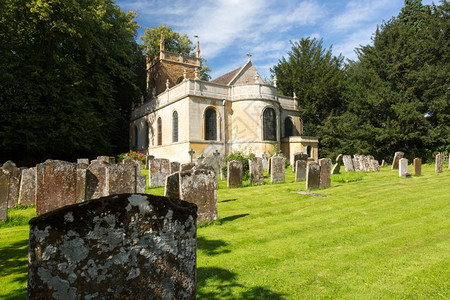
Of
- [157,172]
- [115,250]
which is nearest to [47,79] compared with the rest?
[157,172]

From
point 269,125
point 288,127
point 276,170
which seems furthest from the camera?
point 288,127

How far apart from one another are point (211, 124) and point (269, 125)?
5.45 metres

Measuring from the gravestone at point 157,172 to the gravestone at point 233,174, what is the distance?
3165 millimetres

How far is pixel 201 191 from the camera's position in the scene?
21.2ft

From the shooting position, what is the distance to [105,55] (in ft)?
86.3

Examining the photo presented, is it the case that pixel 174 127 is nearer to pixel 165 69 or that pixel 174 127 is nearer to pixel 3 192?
pixel 165 69

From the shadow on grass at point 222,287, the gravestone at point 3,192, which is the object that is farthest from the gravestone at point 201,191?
the gravestone at point 3,192

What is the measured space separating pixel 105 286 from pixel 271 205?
22.6 ft

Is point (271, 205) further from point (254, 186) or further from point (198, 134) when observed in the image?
point (198, 134)

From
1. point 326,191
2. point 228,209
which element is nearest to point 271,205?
point 228,209

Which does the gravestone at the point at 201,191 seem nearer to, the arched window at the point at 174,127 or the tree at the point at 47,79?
the tree at the point at 47,79

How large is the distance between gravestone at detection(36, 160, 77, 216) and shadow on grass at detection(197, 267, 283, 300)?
5003 millimetres

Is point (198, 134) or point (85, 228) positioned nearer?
point (85, 228)

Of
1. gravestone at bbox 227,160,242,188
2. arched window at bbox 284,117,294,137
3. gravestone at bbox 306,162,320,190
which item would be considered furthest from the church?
gravestone at bbox 306,162,320,190
